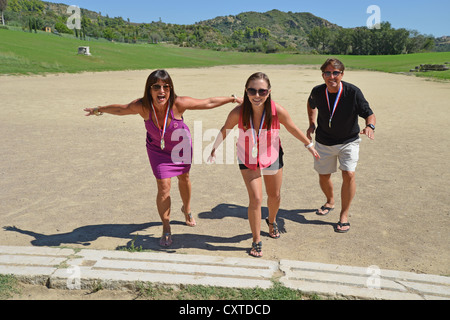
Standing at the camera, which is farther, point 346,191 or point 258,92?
point 346,191

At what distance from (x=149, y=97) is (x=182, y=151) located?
0.68 m

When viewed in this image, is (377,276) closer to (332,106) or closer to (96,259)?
(332,106)

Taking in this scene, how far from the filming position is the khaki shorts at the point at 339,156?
479 cm

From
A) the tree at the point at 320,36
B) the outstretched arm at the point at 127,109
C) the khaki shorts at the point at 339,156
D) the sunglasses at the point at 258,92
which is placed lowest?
the khaki shorts at the point at 339,156

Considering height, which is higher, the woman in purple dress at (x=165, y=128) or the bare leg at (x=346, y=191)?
the woman in purple dress at (x=165, y=128)

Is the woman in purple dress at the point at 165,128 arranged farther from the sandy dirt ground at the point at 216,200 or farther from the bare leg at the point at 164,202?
the sandy dirt ground at the point at 216,200

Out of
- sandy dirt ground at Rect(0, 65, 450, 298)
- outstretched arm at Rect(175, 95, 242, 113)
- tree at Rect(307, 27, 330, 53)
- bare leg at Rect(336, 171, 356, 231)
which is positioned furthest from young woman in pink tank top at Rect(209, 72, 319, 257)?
tree at Rect(307, 27, 330, 53)

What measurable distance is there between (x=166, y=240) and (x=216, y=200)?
5.13 feet

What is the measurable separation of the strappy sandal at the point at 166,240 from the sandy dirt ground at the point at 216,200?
6cm

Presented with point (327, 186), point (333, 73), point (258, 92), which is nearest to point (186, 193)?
point (258, 92)

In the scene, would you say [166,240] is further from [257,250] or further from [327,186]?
[327,186]

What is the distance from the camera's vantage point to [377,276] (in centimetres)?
337

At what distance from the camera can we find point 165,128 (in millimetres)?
4219

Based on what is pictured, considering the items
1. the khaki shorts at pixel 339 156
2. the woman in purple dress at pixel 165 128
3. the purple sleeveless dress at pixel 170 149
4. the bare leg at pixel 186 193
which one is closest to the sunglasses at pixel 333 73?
the khaki shorts at pixel 339 156
